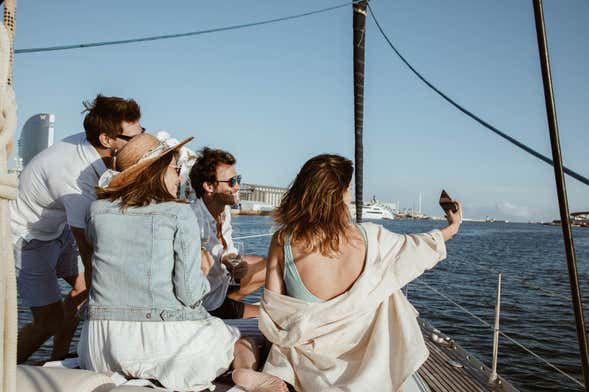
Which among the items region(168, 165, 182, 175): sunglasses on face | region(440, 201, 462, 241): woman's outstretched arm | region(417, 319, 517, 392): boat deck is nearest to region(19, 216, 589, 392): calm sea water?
region(417, 319, 517, 392): boat deck

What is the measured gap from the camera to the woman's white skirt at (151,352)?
1.80 meters

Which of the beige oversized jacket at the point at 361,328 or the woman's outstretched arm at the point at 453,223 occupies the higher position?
the woman's outstretched arm at the point at 453,223

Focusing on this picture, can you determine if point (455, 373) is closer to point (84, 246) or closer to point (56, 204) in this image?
point (84, 246)

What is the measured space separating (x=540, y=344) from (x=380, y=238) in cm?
858

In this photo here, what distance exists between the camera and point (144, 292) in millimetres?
1837

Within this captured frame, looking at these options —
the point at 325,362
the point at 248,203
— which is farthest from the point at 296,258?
the point at 248,203

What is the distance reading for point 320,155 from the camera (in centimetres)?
211

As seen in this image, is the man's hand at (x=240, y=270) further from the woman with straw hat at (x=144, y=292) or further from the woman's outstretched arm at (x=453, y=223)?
the woman's outstretched arm at (x=453, y=223)

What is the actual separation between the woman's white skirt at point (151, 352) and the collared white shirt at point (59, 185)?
0.78m

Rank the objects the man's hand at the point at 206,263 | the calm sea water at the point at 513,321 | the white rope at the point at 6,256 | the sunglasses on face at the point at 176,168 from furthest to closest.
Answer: the calm sea water at the point at 513,321 → the man's hand at the point at 206,263 → the sunglasses on face at the point at 176,168 → the white rope at the point at 6,256

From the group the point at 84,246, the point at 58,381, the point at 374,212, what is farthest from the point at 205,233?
the point at 374,212

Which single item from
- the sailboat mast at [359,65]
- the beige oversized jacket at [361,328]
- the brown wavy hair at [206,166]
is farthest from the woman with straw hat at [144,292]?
the sailboat mast at [359,65]

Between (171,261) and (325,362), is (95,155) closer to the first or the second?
(171,261)

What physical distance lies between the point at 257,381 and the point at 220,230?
1.47 meters
